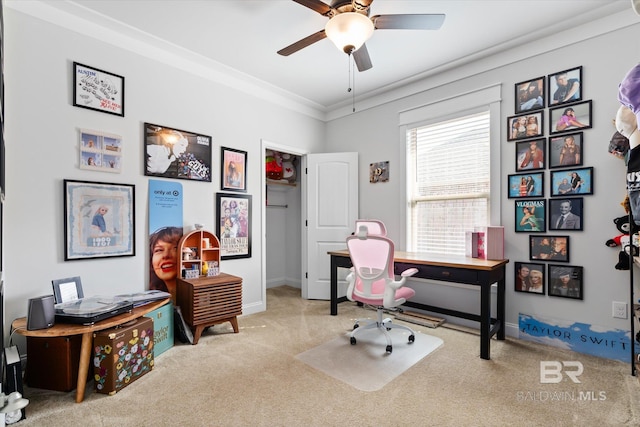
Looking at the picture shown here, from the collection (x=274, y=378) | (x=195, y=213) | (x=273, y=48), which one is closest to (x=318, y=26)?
(x=273, y=48)

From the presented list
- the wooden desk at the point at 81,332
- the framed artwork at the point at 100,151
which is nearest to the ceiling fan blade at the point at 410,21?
the framed artwork at the point at 100,151

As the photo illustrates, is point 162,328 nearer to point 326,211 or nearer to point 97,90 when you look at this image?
point 97,90

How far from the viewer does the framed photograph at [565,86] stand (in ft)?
8.66

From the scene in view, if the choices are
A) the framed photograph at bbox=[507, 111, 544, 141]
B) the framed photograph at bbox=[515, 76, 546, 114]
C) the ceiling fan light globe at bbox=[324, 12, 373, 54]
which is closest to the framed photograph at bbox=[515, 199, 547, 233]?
the framed photograph at bbox=[507, 111, 544, 141]

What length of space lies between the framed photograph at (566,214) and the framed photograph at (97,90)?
12.6 ft

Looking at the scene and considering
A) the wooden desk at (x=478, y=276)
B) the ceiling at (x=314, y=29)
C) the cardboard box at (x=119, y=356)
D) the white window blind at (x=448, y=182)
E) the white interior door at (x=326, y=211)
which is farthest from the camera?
the white interior door at (x=326, y=211)

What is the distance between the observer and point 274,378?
7.20 feet

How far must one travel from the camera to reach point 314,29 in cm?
273

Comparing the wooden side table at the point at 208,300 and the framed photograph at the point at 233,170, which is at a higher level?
the framed photograph at the point at 233,170

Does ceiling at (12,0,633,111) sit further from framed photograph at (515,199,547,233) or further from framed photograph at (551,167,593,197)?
framed photograph at (515,199,547,233)

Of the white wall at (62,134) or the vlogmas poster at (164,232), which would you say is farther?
the vlogmas poster at (164,232)

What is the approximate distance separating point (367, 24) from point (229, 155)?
2.05 m

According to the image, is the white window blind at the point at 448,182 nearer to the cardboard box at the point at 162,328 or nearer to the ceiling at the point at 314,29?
the ceiling at the point at 314,29

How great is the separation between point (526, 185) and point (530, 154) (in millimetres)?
282
